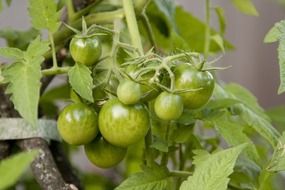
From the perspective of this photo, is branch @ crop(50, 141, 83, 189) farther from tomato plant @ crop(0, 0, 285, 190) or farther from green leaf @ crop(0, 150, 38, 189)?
green leaf @ crop(0, 150, 38, 189)

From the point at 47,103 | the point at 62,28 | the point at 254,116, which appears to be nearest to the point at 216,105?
the point at 254,116

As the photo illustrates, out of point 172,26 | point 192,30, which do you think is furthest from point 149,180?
point 192,30

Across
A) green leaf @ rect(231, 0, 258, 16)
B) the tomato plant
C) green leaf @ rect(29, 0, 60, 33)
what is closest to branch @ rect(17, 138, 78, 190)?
the tomato plant

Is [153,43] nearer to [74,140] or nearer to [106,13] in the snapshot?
[106,13]

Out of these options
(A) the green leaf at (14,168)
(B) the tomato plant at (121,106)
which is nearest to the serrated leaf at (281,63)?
(B) the tomato plant at (121,106)

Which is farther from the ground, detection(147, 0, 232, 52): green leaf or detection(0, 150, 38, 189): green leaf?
detection(0, 150, 38, 189): green leaf

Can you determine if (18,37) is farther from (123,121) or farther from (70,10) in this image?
(123,121)
